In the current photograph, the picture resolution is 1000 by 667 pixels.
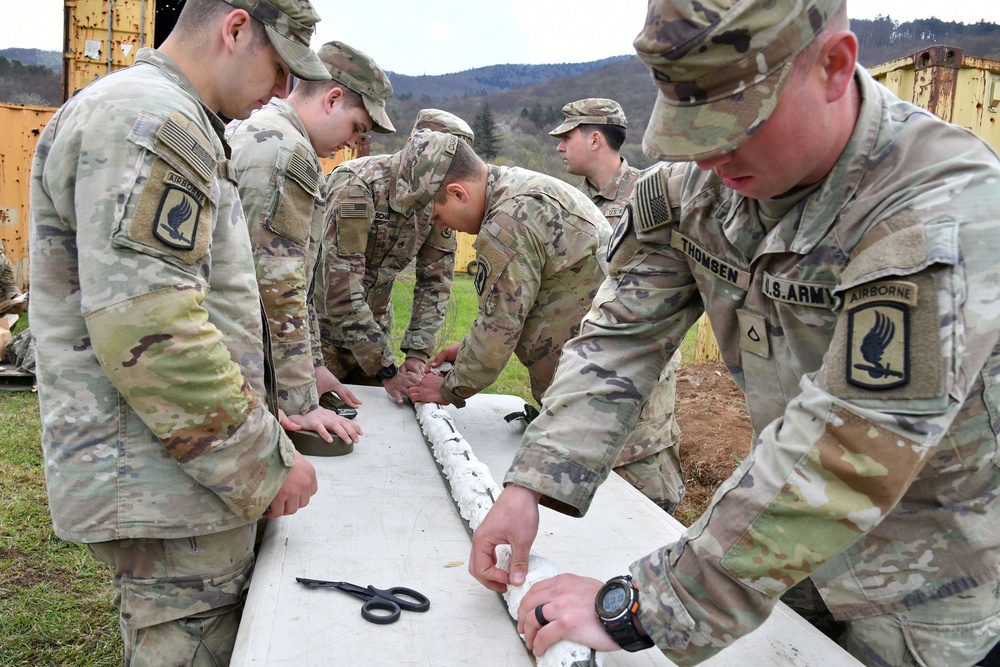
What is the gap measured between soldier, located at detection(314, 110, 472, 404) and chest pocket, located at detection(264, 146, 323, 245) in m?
0.91

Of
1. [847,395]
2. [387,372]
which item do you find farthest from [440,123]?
[847,395]

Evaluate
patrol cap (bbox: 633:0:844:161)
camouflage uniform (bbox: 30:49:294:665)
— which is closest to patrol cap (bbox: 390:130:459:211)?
camouflage uniform (bbox: 30:49:294:665)

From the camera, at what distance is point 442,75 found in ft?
250

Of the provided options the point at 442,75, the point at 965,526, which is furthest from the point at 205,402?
the point at 442,75

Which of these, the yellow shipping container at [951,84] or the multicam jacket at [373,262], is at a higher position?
the yellow shipping container at [951,84]

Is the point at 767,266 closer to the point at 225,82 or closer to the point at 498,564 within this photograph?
the point at 498,564

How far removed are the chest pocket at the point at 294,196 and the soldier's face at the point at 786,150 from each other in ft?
5.00

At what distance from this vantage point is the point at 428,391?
3236 mm

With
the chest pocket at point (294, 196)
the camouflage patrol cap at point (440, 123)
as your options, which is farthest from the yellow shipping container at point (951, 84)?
the chest pocket at point (294, 196)

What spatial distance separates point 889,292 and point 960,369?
0.14 meters

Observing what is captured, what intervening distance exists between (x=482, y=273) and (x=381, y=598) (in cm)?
173

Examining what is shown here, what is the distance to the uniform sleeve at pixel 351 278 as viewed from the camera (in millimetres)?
3736

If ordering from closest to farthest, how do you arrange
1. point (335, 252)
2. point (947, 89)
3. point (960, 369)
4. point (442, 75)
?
1. point (960, 369)
2. point (335, 252)
3. point (947, 89)
4. point (442, 75)

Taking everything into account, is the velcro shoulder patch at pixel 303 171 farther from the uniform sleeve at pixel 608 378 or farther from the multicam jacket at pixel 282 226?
the uniform sleeve at pixel 608 378
